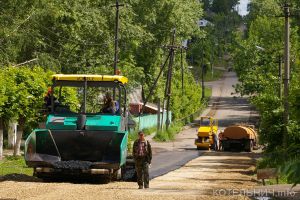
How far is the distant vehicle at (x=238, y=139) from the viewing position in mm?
52469

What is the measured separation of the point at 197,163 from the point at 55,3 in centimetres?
1645

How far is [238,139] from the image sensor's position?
52.5m

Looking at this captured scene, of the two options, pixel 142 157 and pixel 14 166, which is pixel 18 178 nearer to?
pixel 142 157

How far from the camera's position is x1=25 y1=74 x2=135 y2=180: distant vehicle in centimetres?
2055

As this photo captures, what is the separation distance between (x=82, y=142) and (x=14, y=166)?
9.65 metres

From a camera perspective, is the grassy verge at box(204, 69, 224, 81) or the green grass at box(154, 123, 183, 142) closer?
the green grass at box(154, 123, 183, 142)

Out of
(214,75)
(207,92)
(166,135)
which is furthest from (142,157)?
(214,75)

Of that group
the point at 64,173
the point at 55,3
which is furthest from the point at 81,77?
the point at 55,3

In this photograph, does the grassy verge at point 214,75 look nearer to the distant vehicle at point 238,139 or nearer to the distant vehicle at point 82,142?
the distant vehicle at point 238,139

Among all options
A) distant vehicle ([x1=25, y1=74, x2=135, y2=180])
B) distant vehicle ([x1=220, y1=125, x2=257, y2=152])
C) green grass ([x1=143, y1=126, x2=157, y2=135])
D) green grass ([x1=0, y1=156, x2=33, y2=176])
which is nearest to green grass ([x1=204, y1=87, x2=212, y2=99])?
green grass ([x1=143, y1=126, x2=157, y2=135])

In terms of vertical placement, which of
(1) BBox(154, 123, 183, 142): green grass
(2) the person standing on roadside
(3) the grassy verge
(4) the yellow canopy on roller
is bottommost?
(1) BBox(154, 123, 183, 142): green grass

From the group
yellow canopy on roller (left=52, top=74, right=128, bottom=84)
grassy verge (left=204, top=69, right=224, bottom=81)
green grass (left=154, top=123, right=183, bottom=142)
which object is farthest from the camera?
grassy verge (left=204, top=69, right=224, bottom=81)

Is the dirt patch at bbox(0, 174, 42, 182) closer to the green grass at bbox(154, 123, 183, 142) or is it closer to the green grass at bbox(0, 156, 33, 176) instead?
the green grass at bbox(0, 156, 33, 176)

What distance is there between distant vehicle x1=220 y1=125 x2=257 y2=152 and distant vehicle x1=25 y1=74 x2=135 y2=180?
104ft
